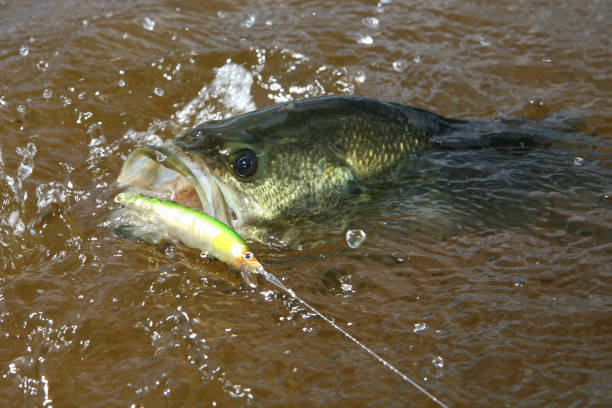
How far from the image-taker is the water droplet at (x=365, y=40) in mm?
6209

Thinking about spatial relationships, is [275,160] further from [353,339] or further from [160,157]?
[353,339]

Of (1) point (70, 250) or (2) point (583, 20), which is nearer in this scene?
(1) point (70, 250)

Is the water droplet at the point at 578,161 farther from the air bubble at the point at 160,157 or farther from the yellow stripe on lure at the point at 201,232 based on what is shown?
the air bubble at the point at 160,157

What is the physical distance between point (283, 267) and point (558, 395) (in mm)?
1475

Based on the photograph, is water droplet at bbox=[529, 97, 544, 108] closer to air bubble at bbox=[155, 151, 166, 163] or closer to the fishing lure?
the fishing lure

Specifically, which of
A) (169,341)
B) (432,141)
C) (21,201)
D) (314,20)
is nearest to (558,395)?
(169,341)

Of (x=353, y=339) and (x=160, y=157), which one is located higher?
(x=160, y=157)

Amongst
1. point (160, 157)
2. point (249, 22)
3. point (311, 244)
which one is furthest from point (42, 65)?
point (311, 244)

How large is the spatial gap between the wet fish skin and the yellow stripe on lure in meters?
0.31

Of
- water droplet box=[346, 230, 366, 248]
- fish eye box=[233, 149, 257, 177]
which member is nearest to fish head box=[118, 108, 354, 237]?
fish eye box=[233, 149, 257, 177]

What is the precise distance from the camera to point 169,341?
3.00 metres

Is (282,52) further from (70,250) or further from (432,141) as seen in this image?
(70,250)

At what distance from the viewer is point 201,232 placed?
3.16 meters

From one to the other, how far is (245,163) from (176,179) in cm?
39
